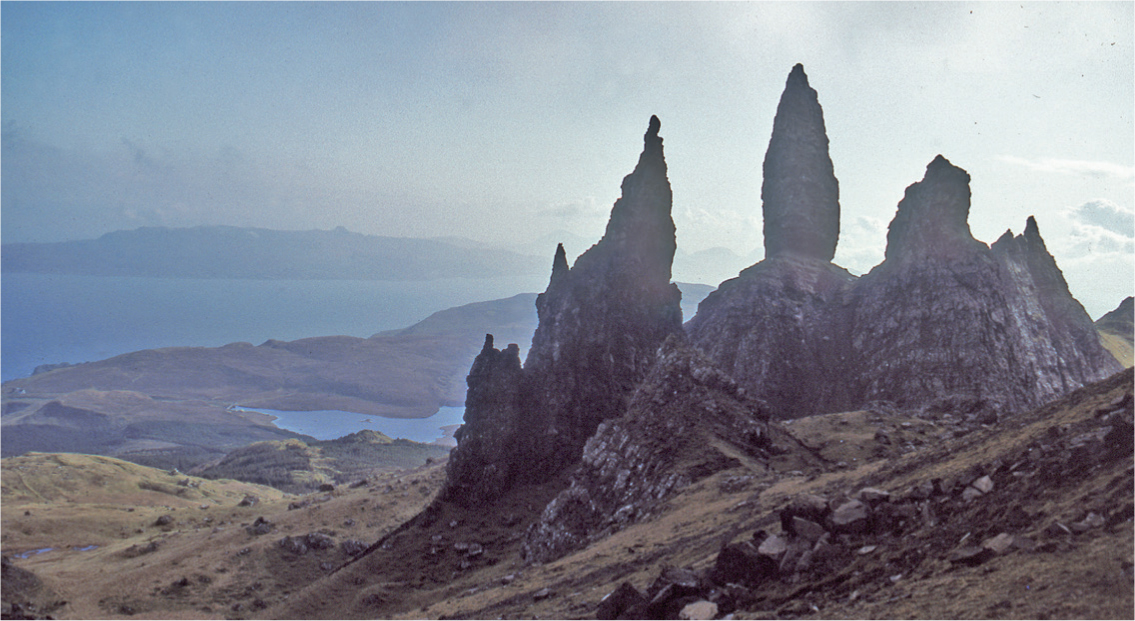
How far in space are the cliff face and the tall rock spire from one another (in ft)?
21.2

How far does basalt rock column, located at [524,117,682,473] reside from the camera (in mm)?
58781

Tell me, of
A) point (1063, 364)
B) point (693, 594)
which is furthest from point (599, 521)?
point (1063, 364)

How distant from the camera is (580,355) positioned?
62.5 meters

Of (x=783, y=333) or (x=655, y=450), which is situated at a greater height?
(x=783, y=333)

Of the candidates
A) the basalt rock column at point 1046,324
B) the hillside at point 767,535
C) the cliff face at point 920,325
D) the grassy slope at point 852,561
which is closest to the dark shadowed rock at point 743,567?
the hillside at point 767,535

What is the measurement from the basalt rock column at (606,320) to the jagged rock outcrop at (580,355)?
9 centimetres

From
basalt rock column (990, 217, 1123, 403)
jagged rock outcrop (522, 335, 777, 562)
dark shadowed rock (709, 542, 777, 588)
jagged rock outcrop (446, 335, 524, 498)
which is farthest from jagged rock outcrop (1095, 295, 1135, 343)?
dark shadowed rock (709, 542, 777, 588)

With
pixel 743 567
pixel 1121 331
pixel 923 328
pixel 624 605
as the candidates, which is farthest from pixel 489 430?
pixel 1121 331

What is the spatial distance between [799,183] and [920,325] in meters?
32.3

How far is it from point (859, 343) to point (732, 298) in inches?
669

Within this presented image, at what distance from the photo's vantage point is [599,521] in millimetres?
40219

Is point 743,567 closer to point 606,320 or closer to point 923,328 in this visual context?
point 606,320

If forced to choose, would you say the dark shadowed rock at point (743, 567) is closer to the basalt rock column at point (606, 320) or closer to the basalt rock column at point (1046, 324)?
the basalt rock column at point (606, 320)

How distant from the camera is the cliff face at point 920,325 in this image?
73.8 m
